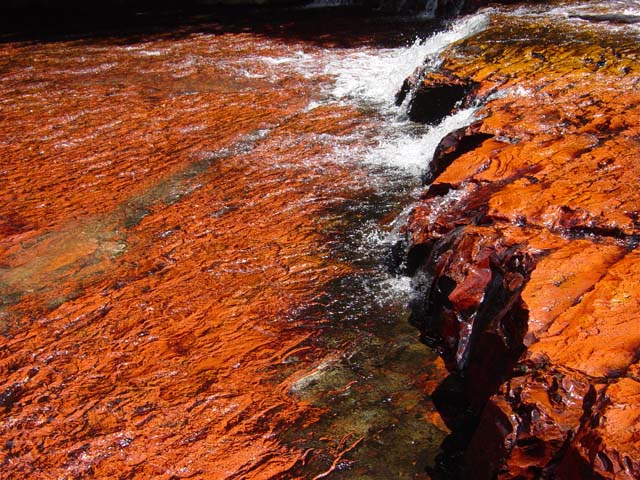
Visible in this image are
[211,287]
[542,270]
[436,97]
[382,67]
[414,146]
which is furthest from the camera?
[382,67]

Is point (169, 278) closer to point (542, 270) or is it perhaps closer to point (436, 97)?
point (542, 270)

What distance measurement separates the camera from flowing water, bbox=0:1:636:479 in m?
2.69

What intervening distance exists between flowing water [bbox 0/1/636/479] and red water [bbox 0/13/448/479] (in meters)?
0.01

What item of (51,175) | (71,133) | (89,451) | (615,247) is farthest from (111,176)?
(615,247)

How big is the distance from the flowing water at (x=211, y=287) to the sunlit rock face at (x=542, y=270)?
1.16ft

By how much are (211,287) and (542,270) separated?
6.55 feet

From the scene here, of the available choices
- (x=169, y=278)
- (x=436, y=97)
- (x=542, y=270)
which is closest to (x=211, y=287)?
(x=169, y=278)

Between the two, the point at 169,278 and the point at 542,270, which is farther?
the point at 169,278

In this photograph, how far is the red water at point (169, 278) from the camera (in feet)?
8.89

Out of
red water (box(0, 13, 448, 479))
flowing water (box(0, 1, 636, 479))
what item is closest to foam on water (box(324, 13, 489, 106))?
flowing water (box(0, 1, 636, 479))

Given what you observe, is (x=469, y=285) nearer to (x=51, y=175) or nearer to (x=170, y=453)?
(x=170, y=453)

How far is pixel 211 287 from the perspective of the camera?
3.75 meters

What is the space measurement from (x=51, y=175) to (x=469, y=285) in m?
4.13

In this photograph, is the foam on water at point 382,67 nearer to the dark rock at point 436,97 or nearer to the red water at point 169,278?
the dark rock at point 436,97
